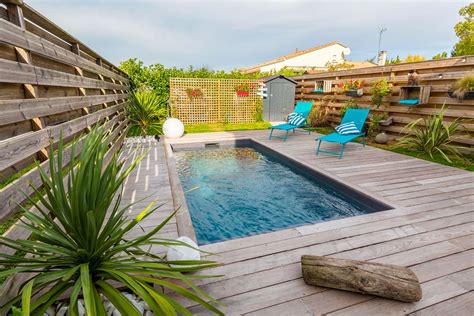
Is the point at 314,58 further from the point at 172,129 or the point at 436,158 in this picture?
the point at 436,158

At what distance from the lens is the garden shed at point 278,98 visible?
10586 millimetres

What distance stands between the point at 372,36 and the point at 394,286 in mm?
29854

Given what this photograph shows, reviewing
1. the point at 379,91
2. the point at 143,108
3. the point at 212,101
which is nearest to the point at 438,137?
the point at 379,91

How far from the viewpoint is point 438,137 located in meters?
4.86

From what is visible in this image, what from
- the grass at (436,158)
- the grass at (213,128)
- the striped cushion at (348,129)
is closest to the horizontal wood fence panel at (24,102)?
the striped cushion at (348,129)

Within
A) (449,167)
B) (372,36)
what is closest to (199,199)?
(449,167)

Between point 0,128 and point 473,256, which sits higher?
point 0,128

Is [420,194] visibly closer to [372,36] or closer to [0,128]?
[0,128]

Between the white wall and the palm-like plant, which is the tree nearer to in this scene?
the white wall

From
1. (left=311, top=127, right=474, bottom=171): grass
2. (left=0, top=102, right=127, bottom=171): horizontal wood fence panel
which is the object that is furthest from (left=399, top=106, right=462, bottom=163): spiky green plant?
(left=0, top=102, right=127, bottom=171): horizontal wood fence panel

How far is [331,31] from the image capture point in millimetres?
22047

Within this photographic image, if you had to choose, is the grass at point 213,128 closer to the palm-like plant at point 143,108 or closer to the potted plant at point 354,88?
the palm-like plant at point 143,108

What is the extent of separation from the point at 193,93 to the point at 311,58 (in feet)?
62.2

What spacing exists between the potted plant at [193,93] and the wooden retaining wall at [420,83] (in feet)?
15.3
